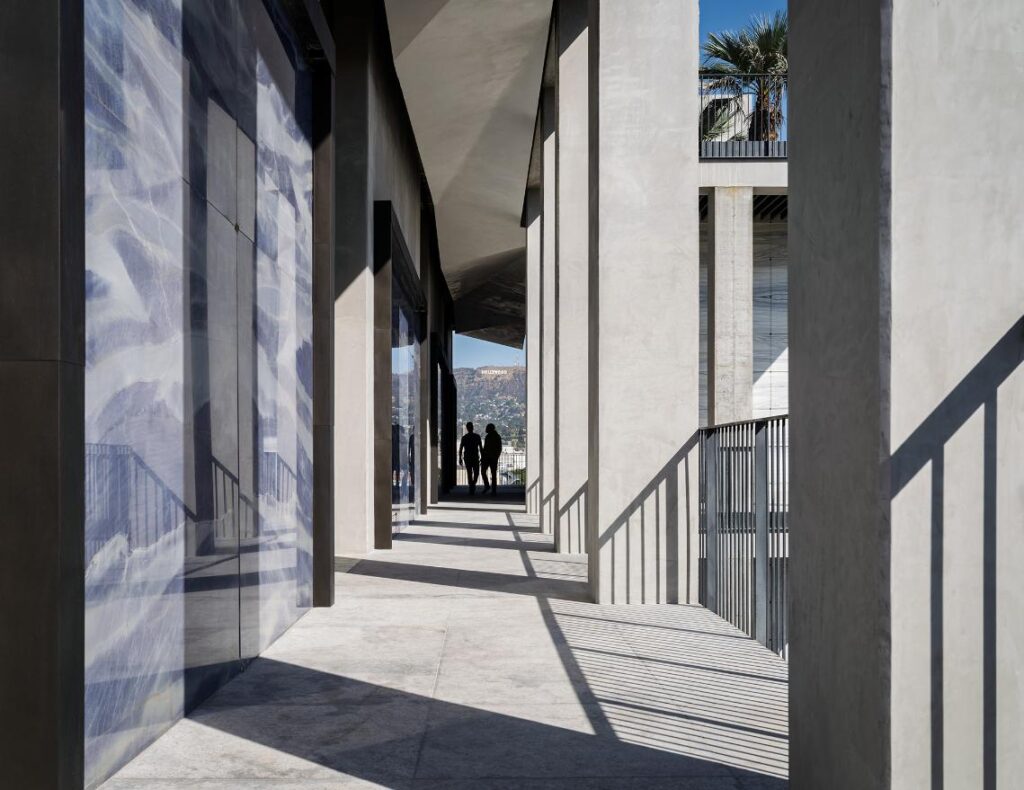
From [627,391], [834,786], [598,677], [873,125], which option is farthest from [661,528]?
[873,125]

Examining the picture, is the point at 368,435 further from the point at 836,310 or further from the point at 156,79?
the point at 836,310

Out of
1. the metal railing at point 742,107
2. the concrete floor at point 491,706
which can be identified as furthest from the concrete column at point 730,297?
the concrete floor at point 491,706

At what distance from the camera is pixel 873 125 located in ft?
9.66

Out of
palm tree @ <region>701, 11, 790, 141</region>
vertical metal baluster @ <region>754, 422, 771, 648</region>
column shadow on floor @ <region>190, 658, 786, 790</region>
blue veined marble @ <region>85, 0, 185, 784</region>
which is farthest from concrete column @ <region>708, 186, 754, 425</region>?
blue veined marble @ <region>85, 0, 185, 784</region>

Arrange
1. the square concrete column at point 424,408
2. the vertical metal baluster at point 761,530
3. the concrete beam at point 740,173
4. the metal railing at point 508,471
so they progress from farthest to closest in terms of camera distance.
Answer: the metal railing at point 508,471 → the concrete beam at point 740,173 → the square concrete column at point 424,408 → the vertical metal baluster at point 761,530

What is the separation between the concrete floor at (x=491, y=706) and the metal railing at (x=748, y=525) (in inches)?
10.4

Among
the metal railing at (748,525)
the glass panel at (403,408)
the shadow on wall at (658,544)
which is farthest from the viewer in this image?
the glass panel at (403,408)

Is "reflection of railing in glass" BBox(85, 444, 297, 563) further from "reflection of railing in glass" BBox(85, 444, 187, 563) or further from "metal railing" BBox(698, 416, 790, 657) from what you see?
"metal railing" BBox(698, 416, 790, 657)

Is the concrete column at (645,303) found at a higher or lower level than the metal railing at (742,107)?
lower

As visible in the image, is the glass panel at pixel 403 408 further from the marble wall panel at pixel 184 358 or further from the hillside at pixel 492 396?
the hillside at pixel 492 396

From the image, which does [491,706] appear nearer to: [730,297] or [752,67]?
[730,297]

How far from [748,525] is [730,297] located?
41.6 feet

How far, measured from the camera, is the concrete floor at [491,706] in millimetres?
4262

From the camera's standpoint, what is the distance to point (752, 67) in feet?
96.1
